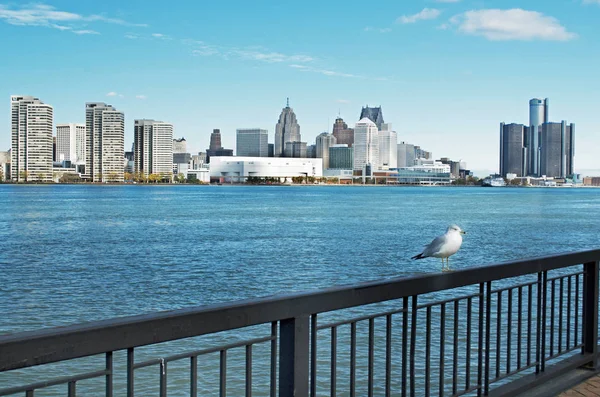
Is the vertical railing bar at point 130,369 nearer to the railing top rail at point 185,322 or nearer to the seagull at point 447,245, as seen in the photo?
the railing top rail at point 185,322

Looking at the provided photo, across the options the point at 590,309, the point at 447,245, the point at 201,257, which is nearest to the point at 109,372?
the point at 590,309

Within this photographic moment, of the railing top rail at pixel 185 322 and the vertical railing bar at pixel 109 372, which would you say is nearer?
the railing top rail at pixel 185 322

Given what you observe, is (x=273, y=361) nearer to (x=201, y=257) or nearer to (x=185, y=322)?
(x=185, y=322)

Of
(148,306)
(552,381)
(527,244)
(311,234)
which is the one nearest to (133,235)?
(311,234)

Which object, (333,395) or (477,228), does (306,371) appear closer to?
(333,395)

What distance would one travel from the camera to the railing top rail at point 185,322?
2627 mm

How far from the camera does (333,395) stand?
14.2ft

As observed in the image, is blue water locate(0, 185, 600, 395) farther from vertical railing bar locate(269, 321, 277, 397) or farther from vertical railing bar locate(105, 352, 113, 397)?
vertical railing bar locate(105, 352, 113, 397)

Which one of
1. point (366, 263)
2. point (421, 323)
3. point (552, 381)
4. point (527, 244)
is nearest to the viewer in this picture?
point (552, 381)

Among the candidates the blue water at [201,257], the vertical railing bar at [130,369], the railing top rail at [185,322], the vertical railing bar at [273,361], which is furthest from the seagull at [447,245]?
the blue water at [201,257]

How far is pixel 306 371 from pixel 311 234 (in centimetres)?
4602

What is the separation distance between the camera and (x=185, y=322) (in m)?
3.11

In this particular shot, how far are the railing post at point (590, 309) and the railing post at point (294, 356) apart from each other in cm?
377

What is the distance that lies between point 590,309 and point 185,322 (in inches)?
188
